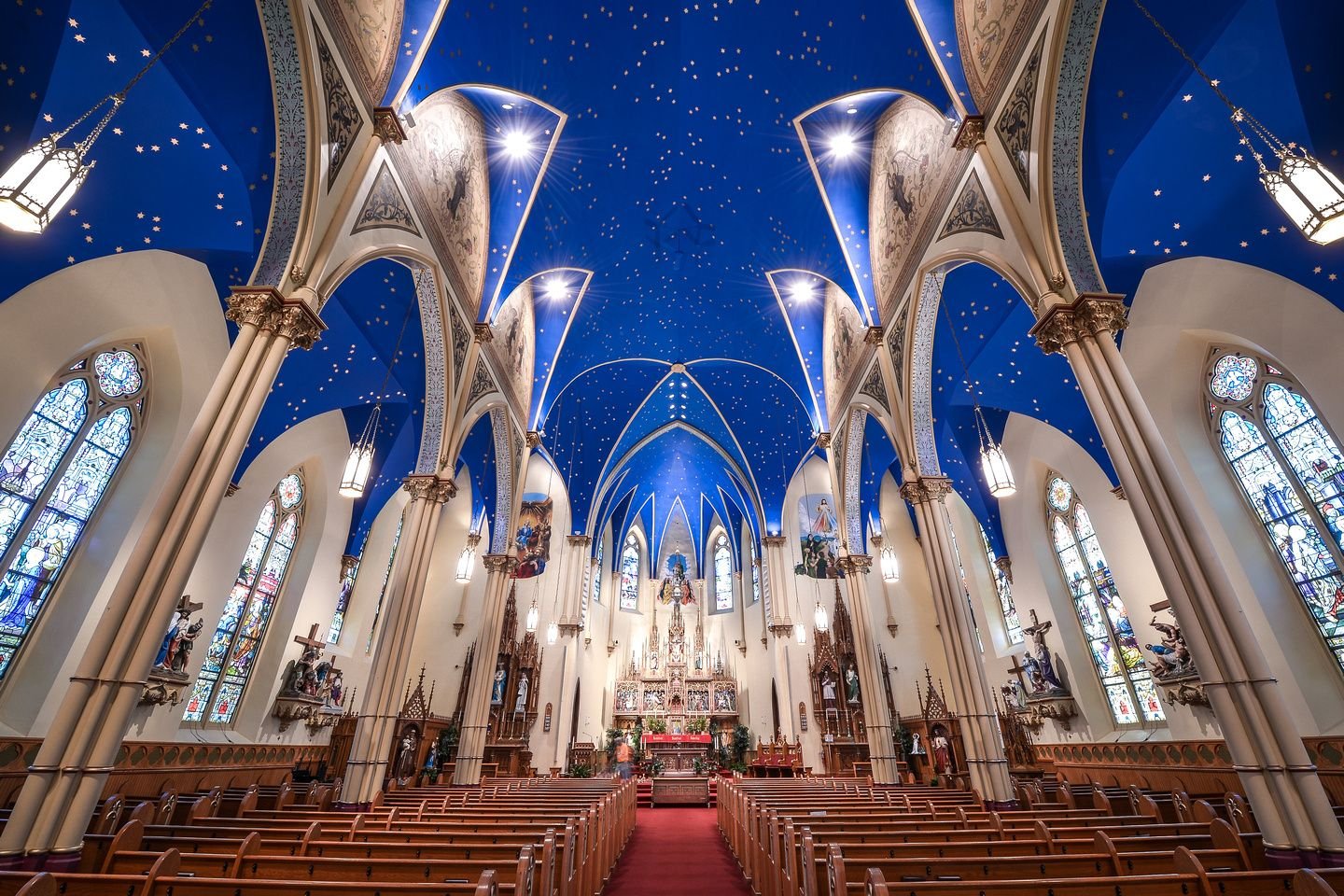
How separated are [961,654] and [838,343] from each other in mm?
8547

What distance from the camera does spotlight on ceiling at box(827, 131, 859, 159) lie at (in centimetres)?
1197

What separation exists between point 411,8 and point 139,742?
43.0 feet

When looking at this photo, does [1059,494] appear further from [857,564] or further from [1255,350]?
[1255,350]

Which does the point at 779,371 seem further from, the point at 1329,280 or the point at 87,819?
the point at 87,819

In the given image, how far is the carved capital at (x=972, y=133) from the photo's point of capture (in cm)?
841

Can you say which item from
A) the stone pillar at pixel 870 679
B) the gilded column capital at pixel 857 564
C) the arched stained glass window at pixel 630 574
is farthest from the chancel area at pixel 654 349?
the arched stained glass window at pixel 630 574

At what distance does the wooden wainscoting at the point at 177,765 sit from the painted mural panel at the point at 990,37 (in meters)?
16.7

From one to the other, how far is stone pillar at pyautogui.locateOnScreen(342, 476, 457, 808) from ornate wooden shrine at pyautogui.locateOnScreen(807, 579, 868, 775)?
13.1 metres

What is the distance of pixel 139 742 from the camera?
409 inches

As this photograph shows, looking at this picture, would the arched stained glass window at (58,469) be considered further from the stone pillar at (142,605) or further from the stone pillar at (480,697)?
the stone pillar at (480,697)

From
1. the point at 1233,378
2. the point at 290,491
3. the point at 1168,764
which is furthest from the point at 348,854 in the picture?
the point at 1233,378

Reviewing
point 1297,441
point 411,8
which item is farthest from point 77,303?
point 1297,441

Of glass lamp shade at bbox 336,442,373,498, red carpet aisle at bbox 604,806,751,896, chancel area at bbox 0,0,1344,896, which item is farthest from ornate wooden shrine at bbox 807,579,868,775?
glass lamp shade at bbox 336,442,373,498

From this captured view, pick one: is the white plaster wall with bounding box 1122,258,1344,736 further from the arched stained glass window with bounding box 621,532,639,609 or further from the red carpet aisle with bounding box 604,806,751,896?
the arched stained glass window with bounding box 621,532,639,609
